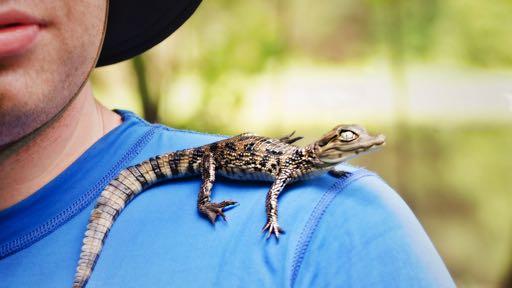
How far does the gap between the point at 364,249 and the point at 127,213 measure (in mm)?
493

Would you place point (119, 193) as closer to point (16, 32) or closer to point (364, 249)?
point (16, 32)

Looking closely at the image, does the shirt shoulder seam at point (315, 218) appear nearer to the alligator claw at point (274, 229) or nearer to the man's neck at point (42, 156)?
the alligator claw at point (274, 229)

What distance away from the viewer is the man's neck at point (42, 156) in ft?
5.64

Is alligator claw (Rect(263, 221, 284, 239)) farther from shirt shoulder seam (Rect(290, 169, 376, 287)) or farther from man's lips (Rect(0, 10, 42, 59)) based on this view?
man's lips (Rect(0, 10, 42, 59))

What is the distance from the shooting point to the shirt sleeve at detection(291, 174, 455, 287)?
1446 mm

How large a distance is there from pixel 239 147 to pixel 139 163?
325mm

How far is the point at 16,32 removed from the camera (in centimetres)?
150

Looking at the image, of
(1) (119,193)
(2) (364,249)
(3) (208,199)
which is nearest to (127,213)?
(1) (119,193)

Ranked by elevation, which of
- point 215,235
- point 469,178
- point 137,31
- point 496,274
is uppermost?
point 137,31

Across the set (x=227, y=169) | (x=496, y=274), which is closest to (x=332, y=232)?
(x=227, y=169)

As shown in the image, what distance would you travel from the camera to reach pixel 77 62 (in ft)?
5.25

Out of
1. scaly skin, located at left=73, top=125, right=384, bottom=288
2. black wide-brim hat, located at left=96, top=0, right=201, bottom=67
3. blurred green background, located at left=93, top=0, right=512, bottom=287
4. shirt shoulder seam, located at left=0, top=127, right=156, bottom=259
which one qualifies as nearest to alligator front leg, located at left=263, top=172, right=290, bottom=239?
scaly skin, located at left=73, top=125, right=384, bottom=288

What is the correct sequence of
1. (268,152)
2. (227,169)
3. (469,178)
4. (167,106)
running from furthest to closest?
(469,178)
(167,106)
(268,152)
(227,169)

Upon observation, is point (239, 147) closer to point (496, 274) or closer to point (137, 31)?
point (137, 31)
